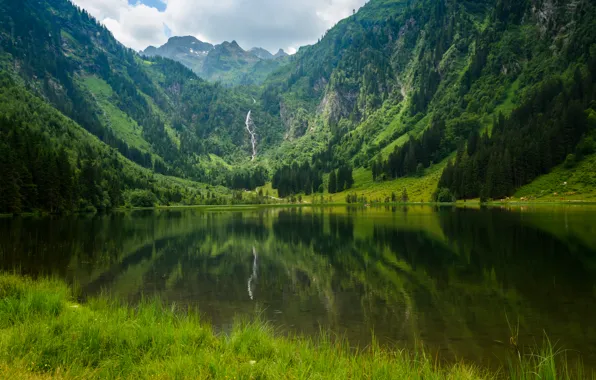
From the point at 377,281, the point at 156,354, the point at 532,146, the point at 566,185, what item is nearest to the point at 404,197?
the point at 532,146

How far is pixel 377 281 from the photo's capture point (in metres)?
25.7

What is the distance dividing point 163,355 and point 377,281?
18212 millimetres

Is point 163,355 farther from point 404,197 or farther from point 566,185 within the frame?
point 404,197

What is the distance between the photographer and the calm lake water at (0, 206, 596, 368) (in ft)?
52.9

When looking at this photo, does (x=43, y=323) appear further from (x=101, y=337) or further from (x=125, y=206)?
(x=125, y=206)

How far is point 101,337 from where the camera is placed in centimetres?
1107

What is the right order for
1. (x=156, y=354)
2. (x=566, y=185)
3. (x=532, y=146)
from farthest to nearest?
(x=532, y=146) → (x=566, y=185) → (x=156, y=354)

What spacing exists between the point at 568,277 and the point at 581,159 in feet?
470

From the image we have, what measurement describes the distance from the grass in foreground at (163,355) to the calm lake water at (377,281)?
12.3ft

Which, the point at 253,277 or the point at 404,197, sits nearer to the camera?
the point at 253,277

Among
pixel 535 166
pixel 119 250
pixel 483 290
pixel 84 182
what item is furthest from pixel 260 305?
pixel 535 166

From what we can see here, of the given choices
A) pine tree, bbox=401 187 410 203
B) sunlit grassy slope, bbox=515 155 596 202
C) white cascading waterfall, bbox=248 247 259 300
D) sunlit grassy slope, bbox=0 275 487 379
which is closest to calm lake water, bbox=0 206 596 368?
white cascading waterfall, bbox=248 247 259 300

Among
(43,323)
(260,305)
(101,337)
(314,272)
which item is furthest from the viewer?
(314,272)

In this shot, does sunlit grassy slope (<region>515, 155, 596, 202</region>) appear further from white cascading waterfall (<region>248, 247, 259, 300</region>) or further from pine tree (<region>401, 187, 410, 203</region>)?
white cascading waterfall (<region>248, 247, 259, 300</region>)
